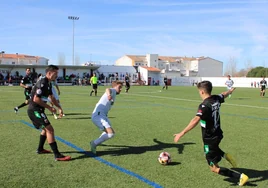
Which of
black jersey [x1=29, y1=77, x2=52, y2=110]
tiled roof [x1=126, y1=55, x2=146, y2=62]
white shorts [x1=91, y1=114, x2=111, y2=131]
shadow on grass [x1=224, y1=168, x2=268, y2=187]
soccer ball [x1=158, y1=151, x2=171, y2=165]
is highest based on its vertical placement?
tiled roof [x1=126, y1=55, x2=146, y2=62]

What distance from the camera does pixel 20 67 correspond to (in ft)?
176

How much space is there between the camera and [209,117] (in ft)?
16.8

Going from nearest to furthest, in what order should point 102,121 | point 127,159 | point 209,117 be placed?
point 209,117 → point 127,159 → point 102,121

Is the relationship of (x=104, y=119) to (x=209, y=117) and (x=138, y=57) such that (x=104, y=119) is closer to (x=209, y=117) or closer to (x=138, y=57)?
(x=209, y=117)

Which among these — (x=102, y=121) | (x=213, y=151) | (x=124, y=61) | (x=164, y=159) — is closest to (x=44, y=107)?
(x=102, y=121)

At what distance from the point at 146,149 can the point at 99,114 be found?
1.45 metres

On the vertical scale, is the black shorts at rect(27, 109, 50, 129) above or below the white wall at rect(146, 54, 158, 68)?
below

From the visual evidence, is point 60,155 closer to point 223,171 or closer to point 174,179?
point 174,179

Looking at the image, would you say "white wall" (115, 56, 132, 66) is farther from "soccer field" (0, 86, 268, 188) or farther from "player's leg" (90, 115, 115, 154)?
"player's leg" (90, 115, 115, 154)

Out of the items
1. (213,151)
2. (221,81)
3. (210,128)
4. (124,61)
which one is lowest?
(213,151)

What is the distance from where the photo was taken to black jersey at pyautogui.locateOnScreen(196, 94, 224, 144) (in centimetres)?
509

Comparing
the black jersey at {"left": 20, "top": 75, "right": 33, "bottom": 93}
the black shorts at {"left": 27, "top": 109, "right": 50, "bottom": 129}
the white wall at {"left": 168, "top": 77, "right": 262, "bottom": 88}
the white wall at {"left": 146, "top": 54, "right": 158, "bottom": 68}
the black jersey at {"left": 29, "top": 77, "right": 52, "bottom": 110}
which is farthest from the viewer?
the white wall at {"left": 146, "top": 54, "right": 158, "bottom": 68}

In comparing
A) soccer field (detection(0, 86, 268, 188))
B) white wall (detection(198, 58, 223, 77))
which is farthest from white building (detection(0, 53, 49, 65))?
soccer field (detection(0, 86, 268, 188))

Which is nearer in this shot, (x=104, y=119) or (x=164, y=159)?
(x=164, y=159)
